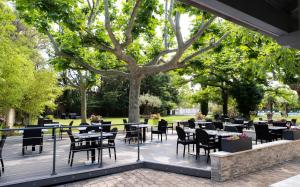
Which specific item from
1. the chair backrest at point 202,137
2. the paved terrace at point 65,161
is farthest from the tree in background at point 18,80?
the chair backrest at point 202,137

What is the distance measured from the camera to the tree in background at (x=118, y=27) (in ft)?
27.8

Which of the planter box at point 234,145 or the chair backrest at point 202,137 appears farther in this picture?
the chair backrest at point 202,137

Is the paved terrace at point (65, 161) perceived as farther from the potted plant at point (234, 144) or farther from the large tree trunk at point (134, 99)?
the large tree trunk at point (134, 99)

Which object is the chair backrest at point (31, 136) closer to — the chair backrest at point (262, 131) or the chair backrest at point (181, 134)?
the chair backrest at point (181, 134)

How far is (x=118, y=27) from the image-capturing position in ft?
34.9

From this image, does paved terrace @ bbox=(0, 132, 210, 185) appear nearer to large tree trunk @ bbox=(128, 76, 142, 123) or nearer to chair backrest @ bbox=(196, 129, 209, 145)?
chair backrest @ bbox=(196, 129, 209, 145)

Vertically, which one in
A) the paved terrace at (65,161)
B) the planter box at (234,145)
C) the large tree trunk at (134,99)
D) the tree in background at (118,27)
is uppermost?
the tree in background at (118,27)

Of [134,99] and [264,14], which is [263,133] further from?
[264,14]

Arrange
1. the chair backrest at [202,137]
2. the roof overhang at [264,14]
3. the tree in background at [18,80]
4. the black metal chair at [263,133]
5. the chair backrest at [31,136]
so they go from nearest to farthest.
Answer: the roof overhang at [264,14], the chair backrest at [202,137], the chair backrest at [31,136], the black metal chair at [263,133], the tree in background at [18,80]

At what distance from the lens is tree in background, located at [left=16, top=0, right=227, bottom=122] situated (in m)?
8.47

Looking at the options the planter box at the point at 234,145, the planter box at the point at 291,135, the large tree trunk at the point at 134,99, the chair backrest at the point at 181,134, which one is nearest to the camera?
the planter box at the point at 234,145

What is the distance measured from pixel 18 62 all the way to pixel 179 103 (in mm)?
29481

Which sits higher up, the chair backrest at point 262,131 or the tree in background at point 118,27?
the tree in background at point 118,27

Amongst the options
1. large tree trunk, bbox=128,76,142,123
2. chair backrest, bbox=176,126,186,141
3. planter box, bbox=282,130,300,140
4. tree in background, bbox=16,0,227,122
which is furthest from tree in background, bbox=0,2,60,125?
planter box, bbox=282,130,300,140
